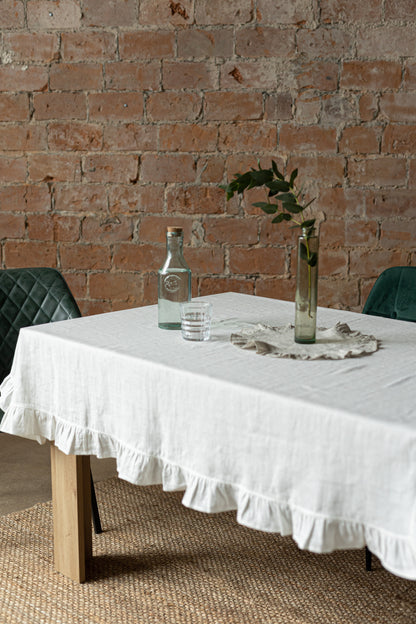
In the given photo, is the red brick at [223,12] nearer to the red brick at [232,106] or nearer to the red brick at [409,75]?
the red brick at [232,106]

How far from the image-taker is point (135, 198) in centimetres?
356

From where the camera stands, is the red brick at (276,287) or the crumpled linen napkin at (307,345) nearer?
the crumpled linen napkin at (307,345)

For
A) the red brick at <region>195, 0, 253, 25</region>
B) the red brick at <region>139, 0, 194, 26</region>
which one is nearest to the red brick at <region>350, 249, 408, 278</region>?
the red brick at <region>195, 0, 253, 25</region>

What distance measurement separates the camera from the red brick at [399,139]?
322 cm

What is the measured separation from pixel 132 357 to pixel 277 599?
32.4 inches

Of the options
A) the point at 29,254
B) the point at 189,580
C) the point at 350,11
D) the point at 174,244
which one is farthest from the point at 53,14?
the point at 189,580

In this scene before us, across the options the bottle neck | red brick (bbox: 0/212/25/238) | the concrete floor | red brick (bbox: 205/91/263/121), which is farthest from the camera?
red brick (bbox: 0/212/25/238)

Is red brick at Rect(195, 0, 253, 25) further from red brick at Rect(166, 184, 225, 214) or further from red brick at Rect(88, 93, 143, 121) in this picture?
red brick at Rect(166, 184, 225, 214)

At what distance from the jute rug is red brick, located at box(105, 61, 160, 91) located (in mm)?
2022

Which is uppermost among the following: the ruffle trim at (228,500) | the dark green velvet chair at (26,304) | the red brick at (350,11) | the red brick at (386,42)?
the red brick at (350,11)

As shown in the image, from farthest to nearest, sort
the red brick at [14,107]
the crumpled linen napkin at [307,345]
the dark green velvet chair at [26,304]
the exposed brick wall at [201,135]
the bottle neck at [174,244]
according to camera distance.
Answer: the red brick at [14,107], the exposed brick wall at [201,135], the dark green velvet chair at [26,304], the bottle neck at [174,244], the crumpled linen napkin at [307,345]

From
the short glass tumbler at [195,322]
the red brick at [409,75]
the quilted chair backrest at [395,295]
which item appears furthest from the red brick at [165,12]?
the short glass tumbler at [195,322]

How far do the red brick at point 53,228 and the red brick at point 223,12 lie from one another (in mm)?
1144

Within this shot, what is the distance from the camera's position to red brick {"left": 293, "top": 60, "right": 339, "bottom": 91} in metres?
3.26
